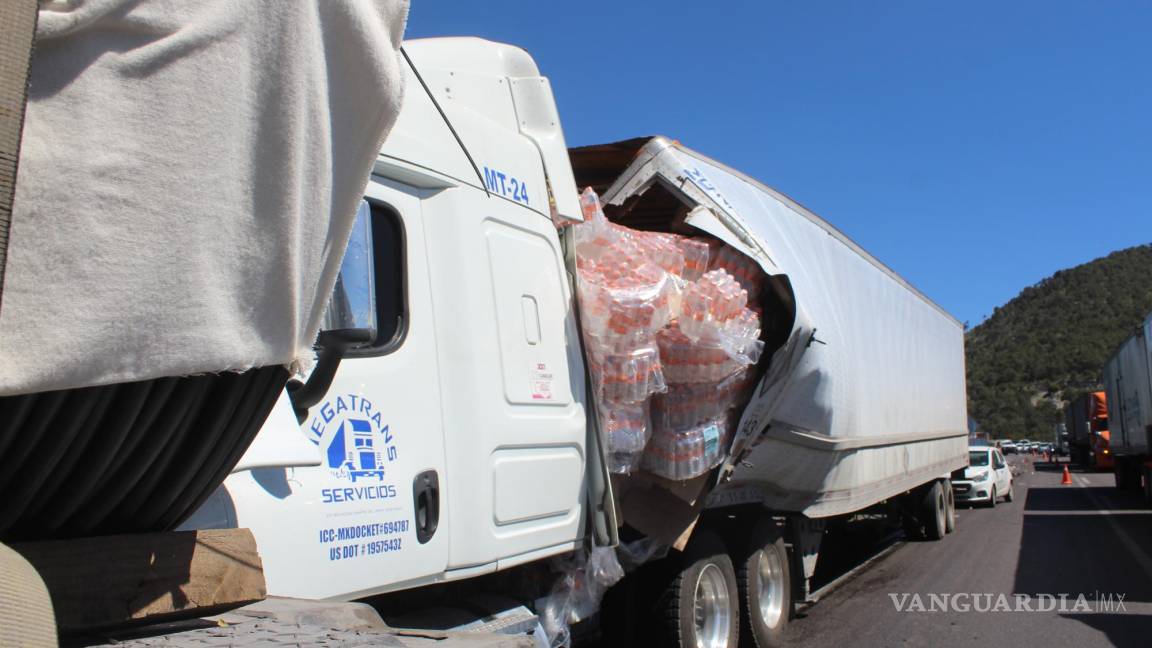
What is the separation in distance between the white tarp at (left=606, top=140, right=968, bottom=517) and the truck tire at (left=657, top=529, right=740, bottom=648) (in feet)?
1.12

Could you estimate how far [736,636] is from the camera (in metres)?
6.21

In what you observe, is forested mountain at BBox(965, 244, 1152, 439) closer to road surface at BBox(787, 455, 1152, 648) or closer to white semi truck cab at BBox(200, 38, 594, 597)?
road surface at BBox(787, 455, 1152, 648)

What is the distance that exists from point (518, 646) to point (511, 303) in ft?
7.19

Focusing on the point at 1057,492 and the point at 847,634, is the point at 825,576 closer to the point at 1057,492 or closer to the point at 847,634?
the point at 847,634

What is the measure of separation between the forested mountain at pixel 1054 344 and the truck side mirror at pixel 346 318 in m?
110

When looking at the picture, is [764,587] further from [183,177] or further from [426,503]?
[183,177]

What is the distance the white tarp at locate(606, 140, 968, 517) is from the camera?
5789 mm

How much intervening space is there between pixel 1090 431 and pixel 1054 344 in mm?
87912

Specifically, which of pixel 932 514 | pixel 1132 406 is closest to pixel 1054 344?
pixel 1132 406

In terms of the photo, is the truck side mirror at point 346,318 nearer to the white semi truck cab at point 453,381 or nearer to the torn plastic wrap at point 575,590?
the white semi truck cab at point 453,381

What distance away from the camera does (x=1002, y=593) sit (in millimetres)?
9633

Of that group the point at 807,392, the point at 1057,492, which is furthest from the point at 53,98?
the point at 1057,492

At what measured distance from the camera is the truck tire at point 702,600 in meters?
5.47

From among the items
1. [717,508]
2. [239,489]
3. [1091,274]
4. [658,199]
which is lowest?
[717,508]
